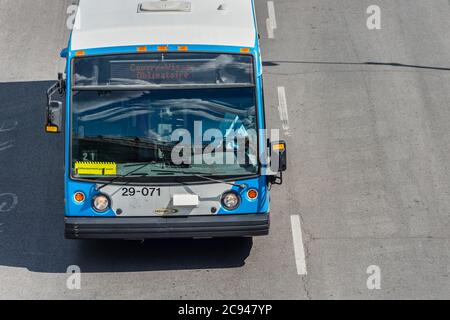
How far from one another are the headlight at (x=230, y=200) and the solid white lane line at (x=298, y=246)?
129 centimetres

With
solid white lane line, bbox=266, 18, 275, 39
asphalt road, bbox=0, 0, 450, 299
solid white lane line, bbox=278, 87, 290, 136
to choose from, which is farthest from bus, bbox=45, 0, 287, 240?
solid white lane line, bbox=266, 18, 275, 39

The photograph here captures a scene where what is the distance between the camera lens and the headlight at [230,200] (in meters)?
13.3

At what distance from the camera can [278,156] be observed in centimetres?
1370

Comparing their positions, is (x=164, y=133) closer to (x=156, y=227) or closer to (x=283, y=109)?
(x=156, y=227)

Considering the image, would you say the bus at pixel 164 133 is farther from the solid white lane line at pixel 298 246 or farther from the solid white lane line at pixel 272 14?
the solid white lane line at pixel 272 14

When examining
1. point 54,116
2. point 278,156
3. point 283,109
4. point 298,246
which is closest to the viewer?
point 54,116

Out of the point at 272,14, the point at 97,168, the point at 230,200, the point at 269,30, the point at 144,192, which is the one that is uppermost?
the point at 272,14

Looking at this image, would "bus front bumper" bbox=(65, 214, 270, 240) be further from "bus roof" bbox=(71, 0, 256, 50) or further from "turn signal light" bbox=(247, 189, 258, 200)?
"bus roof" bbox=(71, 0, 256, 50)

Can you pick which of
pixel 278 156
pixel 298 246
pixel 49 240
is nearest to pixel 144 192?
pixel 278 156

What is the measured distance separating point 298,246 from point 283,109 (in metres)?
3.98

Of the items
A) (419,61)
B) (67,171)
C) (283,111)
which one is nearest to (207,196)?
(67,171)

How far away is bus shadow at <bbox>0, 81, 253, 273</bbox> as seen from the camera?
1398 cm

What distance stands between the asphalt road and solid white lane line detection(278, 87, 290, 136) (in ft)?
0.12

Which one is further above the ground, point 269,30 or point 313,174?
A: point 269,30
